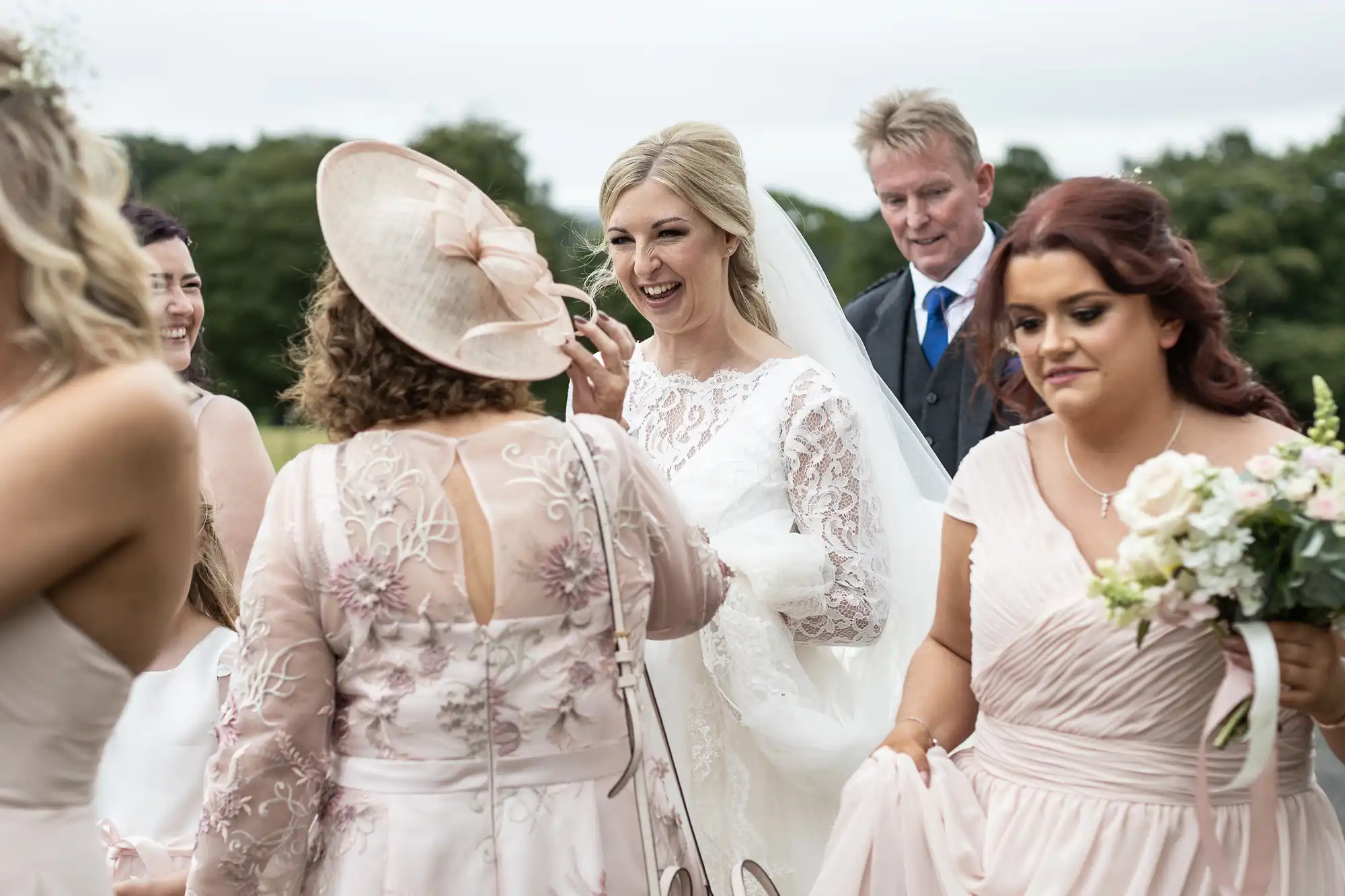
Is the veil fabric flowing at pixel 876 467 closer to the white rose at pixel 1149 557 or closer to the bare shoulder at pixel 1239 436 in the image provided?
the bare shoulder at pixel 1239 436

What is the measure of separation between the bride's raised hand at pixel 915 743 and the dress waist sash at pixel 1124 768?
0.16m

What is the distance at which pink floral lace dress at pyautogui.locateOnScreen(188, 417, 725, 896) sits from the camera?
2848 mm

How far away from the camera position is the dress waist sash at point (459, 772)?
289 cm

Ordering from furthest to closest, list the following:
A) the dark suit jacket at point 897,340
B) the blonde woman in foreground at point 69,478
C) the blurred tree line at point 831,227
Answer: the blurred tree line at point 831,227 → the dark suit jacket at point 897,340 → the blonde woman in foreground at point 69,478

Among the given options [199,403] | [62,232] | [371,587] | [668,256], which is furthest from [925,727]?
[199,403]

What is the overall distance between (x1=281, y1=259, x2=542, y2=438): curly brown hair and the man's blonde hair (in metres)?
3.89

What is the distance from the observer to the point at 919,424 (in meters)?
6.31

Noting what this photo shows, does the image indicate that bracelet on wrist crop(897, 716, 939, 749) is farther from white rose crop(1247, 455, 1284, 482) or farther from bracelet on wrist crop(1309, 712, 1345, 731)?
white rose crop(1247, 455, 1284, 482)

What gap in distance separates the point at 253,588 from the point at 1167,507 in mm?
1665

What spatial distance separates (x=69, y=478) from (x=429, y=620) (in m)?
0.76

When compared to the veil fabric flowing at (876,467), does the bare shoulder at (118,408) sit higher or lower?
higher

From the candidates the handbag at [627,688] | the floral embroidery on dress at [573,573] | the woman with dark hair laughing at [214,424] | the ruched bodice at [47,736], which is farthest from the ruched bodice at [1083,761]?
the woman with dark hair laughing at [214,424]

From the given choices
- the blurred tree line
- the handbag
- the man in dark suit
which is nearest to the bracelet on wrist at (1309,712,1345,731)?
the handbag

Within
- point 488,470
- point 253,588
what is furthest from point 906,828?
point 253,588
